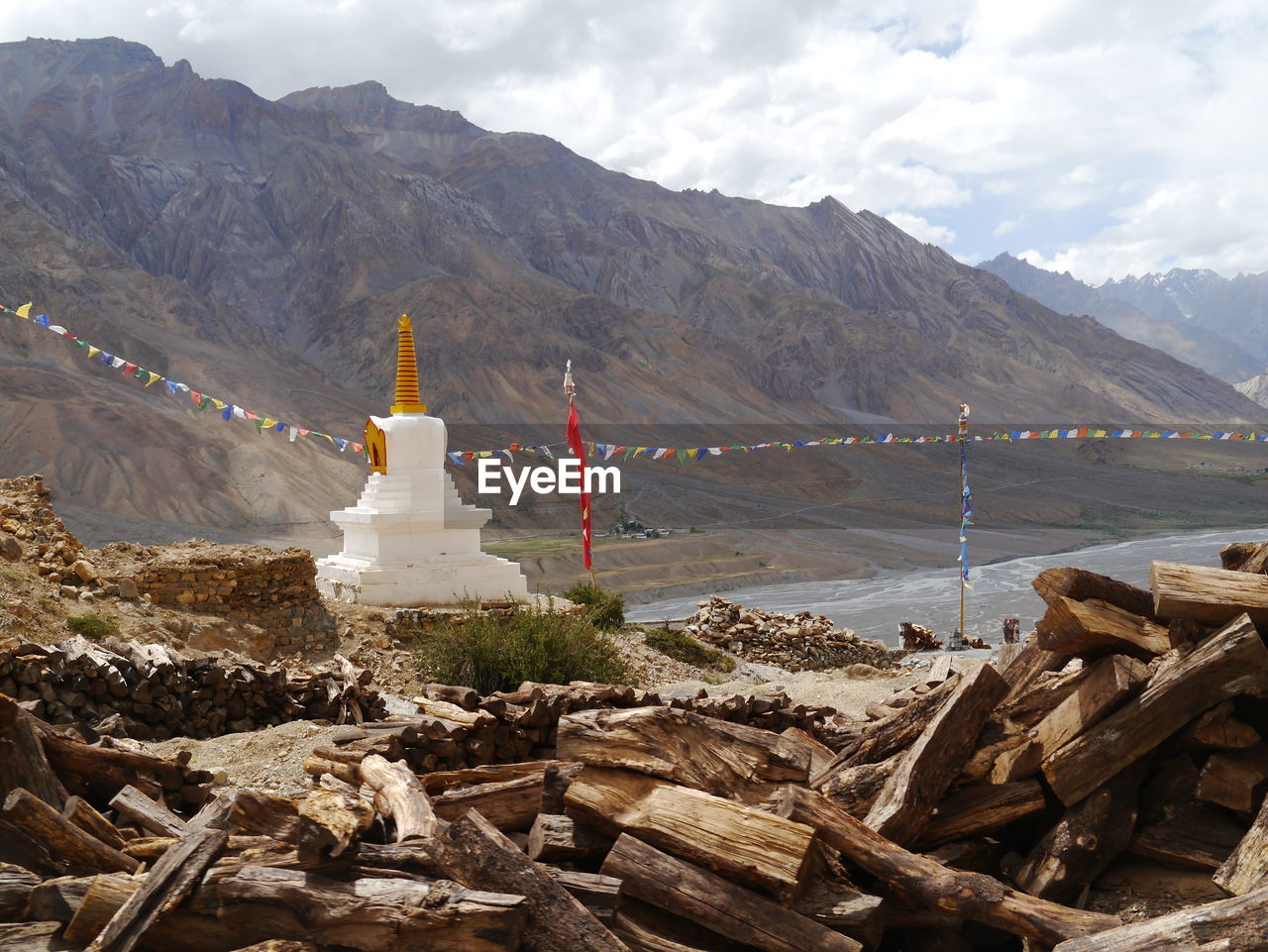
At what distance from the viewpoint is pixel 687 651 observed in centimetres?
1948

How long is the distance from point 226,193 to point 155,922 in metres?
124

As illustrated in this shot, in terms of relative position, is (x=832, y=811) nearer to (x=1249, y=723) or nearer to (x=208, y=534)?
(x=1249, y=723)

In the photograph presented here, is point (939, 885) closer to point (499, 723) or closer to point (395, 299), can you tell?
point (499, 723)

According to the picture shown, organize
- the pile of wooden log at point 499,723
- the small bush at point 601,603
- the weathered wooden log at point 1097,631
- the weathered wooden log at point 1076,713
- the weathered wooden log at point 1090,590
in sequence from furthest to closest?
the small bush at point 601,603
the pile of wooden log at point 499,723
the weathered wooden log at point 1090,590
the weathered wooden log at point 1097,631
the weathered wooden log at point 1076,713

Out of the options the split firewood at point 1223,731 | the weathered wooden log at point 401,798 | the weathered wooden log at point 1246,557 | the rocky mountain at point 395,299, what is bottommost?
the weathered wooden log at point 401,798

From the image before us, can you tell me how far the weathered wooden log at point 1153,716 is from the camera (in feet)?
15.1

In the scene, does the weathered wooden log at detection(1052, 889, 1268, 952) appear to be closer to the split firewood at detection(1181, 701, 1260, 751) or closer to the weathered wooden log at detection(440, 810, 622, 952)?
the split firewood at detection(1181, 701, 1260, 751)

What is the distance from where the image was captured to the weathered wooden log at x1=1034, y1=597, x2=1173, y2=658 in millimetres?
5004

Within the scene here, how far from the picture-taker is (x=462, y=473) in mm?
74188

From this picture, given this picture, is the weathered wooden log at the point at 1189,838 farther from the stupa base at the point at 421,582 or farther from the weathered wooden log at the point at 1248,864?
the stupa base at the point at 421,582

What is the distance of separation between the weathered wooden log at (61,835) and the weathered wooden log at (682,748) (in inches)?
72.7

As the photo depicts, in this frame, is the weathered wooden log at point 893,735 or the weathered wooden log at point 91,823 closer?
the weathered wooden log at point 91,823

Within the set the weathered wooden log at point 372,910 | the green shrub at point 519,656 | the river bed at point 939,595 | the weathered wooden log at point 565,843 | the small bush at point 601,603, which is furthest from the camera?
the river bed at point 939,595

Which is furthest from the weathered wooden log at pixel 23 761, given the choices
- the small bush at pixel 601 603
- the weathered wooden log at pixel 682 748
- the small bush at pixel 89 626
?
the small bush at pixel 601 603
